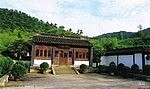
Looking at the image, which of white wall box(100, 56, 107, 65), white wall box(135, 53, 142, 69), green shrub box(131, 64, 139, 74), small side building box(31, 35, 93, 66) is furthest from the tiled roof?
green shrub box(131, 64, 139, 74)

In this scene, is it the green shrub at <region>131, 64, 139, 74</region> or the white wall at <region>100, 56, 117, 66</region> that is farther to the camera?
the white wall at <region>100, 56, 117, 66</region>

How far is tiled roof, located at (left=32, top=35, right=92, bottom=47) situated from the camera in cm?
3009

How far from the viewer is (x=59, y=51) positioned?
31.2 metres

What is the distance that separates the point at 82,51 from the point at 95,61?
11.7ft

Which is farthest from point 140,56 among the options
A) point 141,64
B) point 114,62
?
point 114,62

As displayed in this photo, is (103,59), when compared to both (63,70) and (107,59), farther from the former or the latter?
(63,70)

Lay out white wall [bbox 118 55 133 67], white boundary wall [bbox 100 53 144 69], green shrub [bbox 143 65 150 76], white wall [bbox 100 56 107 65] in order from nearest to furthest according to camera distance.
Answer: green shrub [bbox 143 65 150 76], white boundary wall [bbox 100 53 144 69], white wall [bbox 118 55 133 67], white wall [bbox 100 56 107 65]

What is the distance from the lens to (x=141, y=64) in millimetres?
25906

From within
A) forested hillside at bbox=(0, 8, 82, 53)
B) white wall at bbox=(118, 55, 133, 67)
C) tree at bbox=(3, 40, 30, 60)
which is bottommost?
white wall at bbox=(118, 55, 133, 67)

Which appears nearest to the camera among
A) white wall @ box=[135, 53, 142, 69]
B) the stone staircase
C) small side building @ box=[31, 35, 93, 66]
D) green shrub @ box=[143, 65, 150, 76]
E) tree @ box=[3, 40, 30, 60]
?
green shrub @ box=[143, 65, 150, 76]

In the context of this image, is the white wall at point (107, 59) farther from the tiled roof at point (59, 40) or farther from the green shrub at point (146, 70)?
the green shrub at point (146, 70)

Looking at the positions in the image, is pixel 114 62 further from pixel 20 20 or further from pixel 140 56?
pixel 20 20

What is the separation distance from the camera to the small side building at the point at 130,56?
25422mm

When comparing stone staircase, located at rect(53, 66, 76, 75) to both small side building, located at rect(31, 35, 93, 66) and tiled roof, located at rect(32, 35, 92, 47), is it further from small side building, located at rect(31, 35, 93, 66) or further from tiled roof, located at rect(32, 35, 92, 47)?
tiled roof, located at rect(32, 35, 92, 47)
